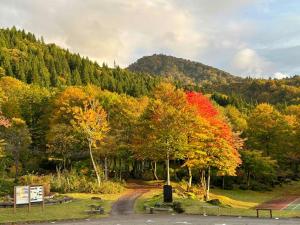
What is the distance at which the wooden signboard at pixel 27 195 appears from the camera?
27.0 meters

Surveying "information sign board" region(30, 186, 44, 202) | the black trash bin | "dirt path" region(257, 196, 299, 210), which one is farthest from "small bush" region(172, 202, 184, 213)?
"dirt path" region(257, 196, 299, 210)

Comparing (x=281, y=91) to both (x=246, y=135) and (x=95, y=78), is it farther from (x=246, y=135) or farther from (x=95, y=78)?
(x=246, y=135)

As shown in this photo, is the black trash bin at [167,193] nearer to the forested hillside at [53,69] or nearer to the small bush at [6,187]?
the small bush at [6,187]

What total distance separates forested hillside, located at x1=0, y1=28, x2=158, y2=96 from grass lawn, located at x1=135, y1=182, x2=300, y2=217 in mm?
76029

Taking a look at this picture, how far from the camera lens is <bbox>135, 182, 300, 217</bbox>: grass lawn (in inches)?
1057

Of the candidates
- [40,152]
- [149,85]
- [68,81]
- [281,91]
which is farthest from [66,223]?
[281,91]

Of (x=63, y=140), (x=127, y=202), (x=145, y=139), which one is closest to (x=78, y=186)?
(x=63, y=140)

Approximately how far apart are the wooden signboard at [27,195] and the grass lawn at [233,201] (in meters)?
6.89

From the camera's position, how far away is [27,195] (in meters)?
27.4

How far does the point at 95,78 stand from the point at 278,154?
98586 mm

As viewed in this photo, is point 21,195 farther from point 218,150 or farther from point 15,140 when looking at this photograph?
point 218,150

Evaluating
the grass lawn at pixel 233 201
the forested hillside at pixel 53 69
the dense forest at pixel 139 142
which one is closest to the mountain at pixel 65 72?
the forested hillside at pixel 53 69

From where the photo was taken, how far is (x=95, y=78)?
152 metres

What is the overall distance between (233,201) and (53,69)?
10727 cm
